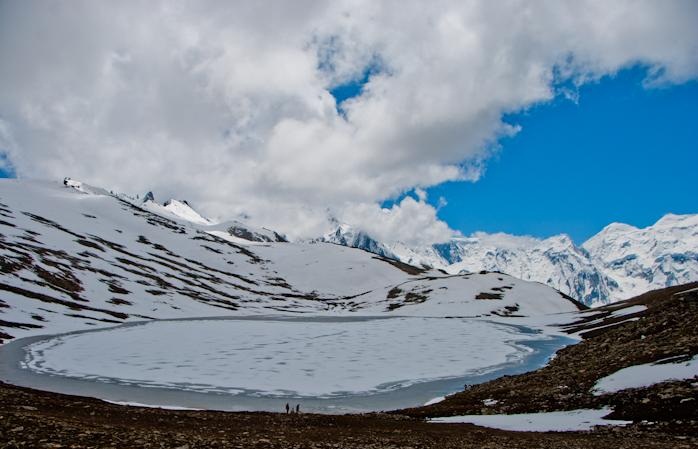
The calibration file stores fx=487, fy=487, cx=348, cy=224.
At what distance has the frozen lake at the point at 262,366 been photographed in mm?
37531

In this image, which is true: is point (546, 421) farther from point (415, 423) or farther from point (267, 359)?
point (267, 359)

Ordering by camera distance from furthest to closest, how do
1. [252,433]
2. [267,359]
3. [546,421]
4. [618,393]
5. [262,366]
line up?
[267,359] < [262,366] < [618,393] < [546,421] < [252,433]

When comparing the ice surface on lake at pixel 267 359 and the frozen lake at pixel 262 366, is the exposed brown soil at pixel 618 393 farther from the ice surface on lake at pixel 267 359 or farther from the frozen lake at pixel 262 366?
the ice surface on lake at pixel 267 359

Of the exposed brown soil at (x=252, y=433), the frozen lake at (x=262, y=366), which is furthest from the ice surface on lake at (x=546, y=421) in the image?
the frozen lake at (x=262, y=366)

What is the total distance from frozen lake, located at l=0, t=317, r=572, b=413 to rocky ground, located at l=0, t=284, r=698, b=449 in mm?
7298

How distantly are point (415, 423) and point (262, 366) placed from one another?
29081mm

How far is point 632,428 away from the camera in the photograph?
66.5 feet

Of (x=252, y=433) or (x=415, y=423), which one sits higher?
(x=252, y=433)

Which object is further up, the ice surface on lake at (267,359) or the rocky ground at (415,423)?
the ice surface on lake at (267,359)

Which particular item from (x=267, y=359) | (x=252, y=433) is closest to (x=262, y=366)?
(x=267, y=359)

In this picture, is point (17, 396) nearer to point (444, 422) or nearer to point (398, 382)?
point (444, 422)

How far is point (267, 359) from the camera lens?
5650cm

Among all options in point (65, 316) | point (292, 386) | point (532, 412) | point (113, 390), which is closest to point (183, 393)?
point (113, 390)

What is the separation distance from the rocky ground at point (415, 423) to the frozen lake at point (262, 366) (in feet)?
23.9
